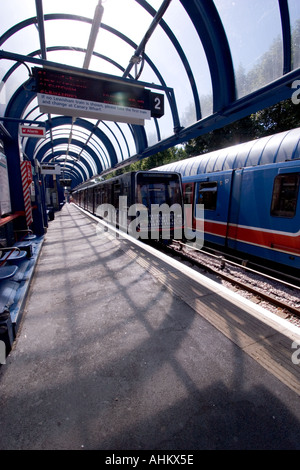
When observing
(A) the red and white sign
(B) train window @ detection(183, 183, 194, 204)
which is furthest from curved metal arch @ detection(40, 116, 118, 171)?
(B) train window @ detection(183, 183, 194, 204)

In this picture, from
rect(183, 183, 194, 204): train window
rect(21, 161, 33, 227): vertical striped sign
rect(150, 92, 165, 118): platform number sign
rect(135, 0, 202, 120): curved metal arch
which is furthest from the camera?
rect(183, 183, 194, 204): train window

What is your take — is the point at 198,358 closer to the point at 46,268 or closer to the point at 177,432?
the point at 177,432

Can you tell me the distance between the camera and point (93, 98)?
16.9ft

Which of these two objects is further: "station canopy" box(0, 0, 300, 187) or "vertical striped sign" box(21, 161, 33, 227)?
"vertical striped sign" box(21, 161, 33, 227)

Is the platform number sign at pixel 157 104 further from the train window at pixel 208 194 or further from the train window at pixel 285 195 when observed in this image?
the train window at pixel 285 195

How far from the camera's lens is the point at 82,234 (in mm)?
9523

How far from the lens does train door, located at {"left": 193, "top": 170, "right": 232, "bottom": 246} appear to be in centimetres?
707

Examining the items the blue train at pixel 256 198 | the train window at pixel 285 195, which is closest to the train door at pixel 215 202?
the blue train at pixel 256 198

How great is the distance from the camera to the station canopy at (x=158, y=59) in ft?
14.5

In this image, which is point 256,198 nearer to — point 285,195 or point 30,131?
point 285,195

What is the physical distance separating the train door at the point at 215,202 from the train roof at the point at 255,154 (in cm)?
49

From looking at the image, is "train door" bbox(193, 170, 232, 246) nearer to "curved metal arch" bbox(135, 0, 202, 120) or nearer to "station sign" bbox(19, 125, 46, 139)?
"curved metal arch" bbox(135, 0, 202, 120)

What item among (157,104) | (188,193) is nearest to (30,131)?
(157,104)

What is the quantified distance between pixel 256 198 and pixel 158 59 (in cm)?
540
